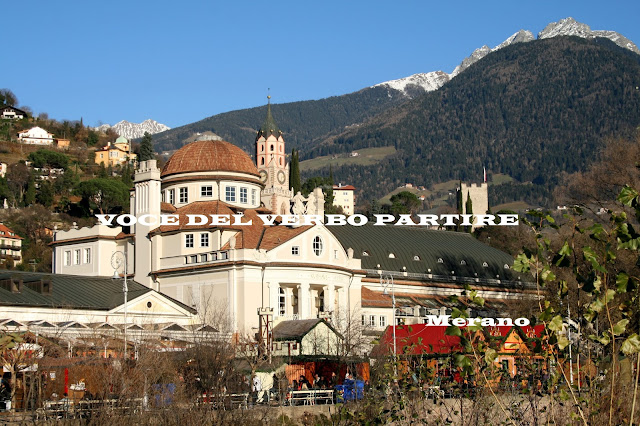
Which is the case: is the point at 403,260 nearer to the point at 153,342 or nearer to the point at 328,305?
the point at 328,305

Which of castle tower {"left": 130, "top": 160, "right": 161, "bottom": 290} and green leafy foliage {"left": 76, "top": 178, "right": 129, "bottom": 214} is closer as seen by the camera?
castle tower {"left": 130, "top": 160, "right": 161, "bottom": 290}

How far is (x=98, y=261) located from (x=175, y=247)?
7.05 metres

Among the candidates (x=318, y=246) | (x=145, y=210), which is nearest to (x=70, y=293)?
A: (x=145, y=210)

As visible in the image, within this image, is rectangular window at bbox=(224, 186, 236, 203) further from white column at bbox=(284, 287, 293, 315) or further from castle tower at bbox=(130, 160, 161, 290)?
white column at bbox=(284, 287, 293, 315)

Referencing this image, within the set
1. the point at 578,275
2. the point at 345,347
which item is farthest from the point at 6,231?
the point at 578,275

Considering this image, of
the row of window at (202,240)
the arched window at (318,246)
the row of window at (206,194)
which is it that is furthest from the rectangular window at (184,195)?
the arched window at (318,246)

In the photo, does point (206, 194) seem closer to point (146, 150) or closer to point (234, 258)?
point (234, 258)

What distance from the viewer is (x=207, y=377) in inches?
2136

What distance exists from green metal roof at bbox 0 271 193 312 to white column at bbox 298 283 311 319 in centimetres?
839

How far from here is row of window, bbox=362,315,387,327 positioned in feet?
304

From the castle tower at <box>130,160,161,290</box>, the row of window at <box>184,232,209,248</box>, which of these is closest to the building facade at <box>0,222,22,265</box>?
the castle tower at <box>130,160,161,290</box>

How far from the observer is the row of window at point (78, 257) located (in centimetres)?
9225

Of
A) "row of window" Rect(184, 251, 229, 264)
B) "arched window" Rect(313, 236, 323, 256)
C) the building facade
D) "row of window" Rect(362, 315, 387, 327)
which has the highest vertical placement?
the building facade

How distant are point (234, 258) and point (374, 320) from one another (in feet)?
50.9
